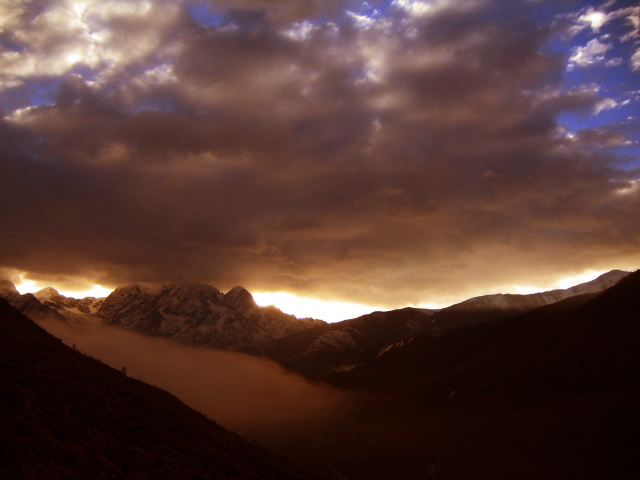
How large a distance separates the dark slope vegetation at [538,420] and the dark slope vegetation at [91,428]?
85334mm

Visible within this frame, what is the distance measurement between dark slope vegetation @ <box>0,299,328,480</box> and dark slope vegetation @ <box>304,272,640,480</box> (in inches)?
3360

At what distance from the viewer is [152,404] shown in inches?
1809

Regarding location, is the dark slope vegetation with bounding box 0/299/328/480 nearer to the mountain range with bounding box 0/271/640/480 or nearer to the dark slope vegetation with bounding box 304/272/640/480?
the dark slope vegetation with bounding box 304/272/640/480

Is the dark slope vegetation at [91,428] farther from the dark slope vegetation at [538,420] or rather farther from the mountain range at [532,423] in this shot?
the mountain range at [532,423]

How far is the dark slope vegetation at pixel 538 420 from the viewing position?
113 metres

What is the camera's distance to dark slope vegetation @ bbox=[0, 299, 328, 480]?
1075 inches

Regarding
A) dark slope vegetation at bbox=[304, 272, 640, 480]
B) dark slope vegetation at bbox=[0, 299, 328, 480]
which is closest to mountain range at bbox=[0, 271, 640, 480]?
dark slope vegetation at bbox=[304, 272, 640, 480]

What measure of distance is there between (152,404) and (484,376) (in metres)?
174

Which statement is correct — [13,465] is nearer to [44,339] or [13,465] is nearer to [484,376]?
[44,339]

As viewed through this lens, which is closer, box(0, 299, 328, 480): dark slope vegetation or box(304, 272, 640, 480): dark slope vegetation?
box(0, 299, 328, 480): dark slope vegetation

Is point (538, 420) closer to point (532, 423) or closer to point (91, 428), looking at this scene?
point (532, 423)

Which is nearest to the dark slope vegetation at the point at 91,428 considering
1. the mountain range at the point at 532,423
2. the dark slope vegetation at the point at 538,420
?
the dark slope vegetation at the point at 538,420

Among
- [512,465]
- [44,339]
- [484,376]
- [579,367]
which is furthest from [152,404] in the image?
[484,376]

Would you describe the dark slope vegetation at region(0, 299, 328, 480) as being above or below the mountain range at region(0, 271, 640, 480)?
above
